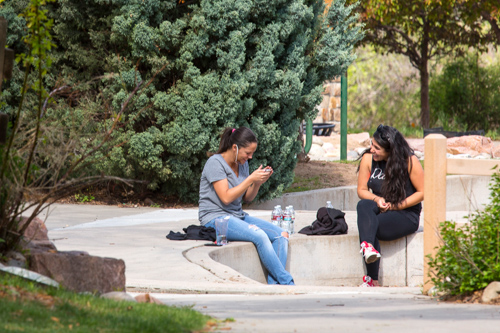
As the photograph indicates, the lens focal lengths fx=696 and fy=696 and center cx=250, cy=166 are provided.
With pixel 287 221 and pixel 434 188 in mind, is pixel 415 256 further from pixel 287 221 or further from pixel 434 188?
pixel 434 188

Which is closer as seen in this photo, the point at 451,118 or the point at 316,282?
the point at 316,282

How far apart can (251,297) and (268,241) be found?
1.63 meters

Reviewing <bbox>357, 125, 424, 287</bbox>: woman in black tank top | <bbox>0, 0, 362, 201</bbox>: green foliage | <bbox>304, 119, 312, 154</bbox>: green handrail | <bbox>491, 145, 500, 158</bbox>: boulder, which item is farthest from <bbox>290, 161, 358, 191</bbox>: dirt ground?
<bbox>357, 125, 424, 287</bbox>: woman in black tank top

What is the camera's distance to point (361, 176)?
23.7 feet

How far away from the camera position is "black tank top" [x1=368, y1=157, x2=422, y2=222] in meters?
7.05

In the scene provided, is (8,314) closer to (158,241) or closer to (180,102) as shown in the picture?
(158,241)

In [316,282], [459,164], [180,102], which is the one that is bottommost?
[316,282]

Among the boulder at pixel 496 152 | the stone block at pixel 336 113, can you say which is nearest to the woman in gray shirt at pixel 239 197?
the boulder at pixel 496 152

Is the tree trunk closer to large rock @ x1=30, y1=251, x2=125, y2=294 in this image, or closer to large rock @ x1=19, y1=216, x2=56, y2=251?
large rock @ x1=19, y1=216, x2=56, y2=251

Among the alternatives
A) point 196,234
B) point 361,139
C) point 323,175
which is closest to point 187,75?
point 196,234

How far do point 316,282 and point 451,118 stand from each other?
49.6ft

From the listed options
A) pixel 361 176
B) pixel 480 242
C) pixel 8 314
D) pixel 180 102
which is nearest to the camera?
pixel 8 314

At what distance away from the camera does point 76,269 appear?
4230 millimetres

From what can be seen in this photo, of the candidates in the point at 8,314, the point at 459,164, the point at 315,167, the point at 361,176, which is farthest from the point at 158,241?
the point at 315,167
